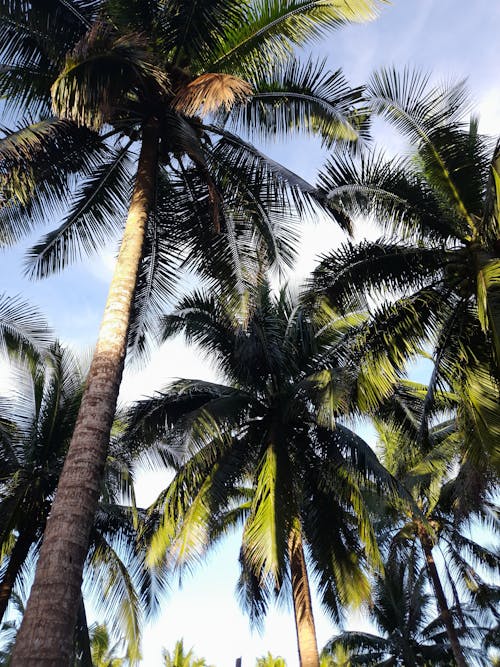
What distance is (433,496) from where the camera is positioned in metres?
18.3

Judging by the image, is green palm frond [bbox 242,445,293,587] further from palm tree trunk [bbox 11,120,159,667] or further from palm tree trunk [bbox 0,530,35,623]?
palm tree trunk [bbox 11,120,159,667]

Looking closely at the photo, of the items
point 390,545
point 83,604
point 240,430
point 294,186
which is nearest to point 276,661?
point 390,545

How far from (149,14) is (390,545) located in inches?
671

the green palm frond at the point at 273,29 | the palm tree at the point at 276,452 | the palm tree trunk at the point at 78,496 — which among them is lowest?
the palm tree trunk at the point at 78,496

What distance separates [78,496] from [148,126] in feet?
18.1

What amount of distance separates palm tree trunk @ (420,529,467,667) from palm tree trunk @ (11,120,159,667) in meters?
14.9

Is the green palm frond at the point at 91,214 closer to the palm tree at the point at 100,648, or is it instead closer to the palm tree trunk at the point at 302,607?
the palm tree trunk at the point at 302,607

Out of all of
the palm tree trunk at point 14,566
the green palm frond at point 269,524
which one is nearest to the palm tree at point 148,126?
the green palm frond at point 269,524

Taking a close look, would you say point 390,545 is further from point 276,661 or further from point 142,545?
point 276,661

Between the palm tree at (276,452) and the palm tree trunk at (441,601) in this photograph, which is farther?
the palm tree trunk at (441,601)

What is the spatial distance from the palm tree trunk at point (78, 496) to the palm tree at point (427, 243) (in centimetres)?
427

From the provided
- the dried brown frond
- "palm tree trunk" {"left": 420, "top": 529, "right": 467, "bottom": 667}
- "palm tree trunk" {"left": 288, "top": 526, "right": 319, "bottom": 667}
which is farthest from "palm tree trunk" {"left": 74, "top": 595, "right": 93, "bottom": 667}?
the dried brown frond

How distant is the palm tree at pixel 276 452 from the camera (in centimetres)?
1114

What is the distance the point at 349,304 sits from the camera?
11.1 m
